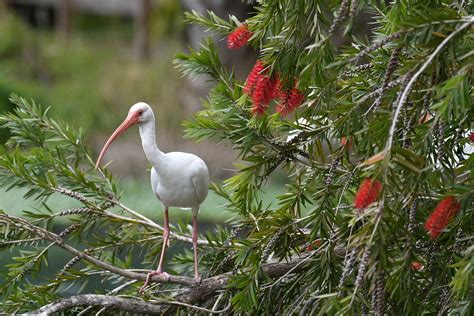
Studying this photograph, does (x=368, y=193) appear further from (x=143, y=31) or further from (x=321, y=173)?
(x=143, y=31)

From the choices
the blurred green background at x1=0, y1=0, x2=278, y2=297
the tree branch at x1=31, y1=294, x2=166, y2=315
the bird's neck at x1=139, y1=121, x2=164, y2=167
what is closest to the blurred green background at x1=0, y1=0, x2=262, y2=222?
the blurred green background at x1=0, y1=0, x2=278, y2=297

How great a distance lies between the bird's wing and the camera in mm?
3129

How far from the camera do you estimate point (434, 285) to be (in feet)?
7.95

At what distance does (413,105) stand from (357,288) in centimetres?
58

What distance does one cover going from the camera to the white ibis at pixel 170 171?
301 cm

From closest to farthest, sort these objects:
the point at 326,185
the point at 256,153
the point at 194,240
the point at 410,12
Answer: the point at 410,12, the point at 326,185, the point at 256,153, the point at 194,240

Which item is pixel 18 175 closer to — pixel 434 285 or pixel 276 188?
pixel 434 285

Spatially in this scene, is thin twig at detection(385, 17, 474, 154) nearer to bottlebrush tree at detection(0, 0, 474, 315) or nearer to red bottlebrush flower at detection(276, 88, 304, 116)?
bottlebrush tree at detection(0, 0, 474, 315)

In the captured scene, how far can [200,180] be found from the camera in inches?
124

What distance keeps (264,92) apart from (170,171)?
86 centimetres

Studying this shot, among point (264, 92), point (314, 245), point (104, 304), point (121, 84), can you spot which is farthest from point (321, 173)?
point (121, 84)

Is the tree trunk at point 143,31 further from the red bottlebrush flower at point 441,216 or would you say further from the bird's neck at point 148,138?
the red bottlebrush flower at point 441,216

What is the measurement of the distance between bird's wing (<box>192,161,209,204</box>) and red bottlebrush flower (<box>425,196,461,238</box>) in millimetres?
1291

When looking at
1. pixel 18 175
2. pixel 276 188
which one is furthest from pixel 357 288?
pixel 276 188
